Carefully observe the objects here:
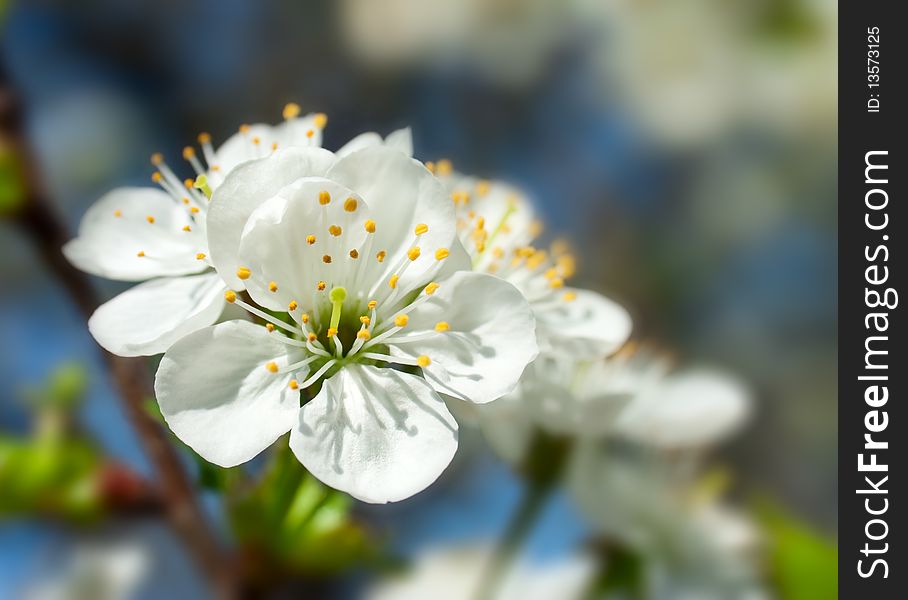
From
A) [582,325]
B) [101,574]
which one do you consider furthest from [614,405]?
[101,574]

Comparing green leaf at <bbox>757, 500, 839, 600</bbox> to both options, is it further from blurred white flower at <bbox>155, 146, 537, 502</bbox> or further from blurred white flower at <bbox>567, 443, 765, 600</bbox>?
blurred white flower at <bbox>155, 146, 537, 502</bbox>

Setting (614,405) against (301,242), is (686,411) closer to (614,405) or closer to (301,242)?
(614,405)

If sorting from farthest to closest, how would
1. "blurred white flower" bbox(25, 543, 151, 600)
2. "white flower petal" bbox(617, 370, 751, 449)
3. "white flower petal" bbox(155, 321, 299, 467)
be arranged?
"blurred white flower" bbox(25, 543, 151, 600) < "white flower petal" bbox(617, 370, 751, 449) < "white flower petal" bbox(155, 321, 299, 467)

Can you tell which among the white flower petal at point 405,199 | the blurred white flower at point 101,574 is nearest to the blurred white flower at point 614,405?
the white flower petal at point 405,199

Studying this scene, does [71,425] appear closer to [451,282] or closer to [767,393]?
[451,282]

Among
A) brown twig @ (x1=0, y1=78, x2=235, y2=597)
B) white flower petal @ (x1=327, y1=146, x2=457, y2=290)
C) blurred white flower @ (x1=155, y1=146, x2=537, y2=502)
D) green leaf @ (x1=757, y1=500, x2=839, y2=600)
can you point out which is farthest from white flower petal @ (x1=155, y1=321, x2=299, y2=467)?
green leaf @ (x1=757, y1=500, x2=839, y2=600)
